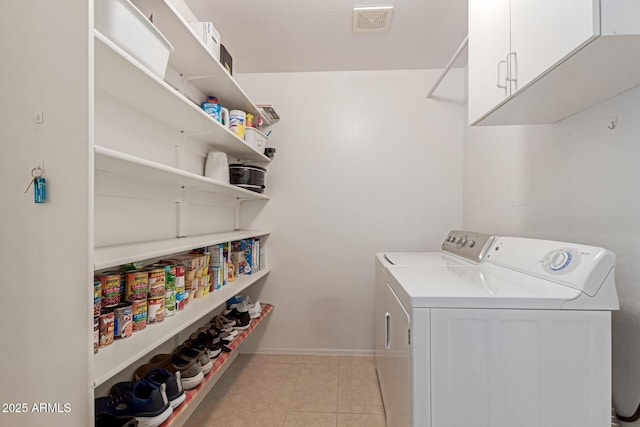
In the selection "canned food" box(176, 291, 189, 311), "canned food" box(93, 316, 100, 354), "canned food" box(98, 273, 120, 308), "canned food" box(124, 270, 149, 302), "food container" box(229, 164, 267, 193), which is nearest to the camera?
"canned food" box(93, 316, 100, 354)

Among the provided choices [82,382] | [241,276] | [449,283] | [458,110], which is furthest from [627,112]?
[241,276]

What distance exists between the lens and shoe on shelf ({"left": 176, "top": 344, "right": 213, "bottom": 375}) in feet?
4.96

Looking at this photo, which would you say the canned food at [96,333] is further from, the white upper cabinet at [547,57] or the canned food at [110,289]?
the white upper cabinet at [547,57]

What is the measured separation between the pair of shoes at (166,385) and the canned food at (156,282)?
0.31m

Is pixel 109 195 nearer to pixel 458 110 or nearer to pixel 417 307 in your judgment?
pixel 417 307

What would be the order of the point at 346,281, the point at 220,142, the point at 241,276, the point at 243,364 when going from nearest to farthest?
the point at 220,142, the point at 241,276, the point at 243,364, the point at 346,281

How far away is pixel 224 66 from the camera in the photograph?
175 centimetres

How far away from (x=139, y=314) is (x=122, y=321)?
88 mm

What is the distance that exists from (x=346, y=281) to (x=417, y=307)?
1.63 metres

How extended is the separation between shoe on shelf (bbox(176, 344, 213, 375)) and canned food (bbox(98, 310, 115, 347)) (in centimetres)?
48

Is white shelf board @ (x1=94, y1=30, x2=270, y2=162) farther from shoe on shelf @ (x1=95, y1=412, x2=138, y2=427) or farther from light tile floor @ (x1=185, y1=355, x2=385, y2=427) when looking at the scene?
light tile floor @ (x1=185, y1=355, x2=385, y2=427)

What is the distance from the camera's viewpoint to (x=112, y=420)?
1019mm

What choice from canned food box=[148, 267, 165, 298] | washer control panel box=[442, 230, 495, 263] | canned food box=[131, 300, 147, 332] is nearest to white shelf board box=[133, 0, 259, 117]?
canned food box=[148, 267, 165, 298]

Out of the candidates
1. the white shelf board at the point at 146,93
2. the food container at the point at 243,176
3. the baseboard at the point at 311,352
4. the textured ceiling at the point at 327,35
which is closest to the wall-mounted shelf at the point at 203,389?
the baseboard at the point at 311,352
